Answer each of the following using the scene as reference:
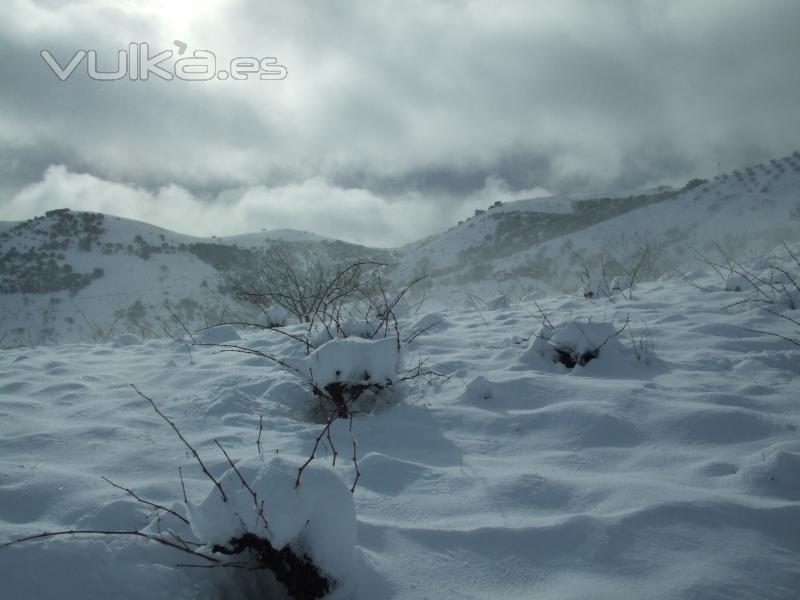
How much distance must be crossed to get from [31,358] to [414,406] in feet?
10.6

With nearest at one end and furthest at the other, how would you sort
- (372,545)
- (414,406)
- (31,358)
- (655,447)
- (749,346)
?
(372,545), (655,447), (414,406), (749,346), (31,358)

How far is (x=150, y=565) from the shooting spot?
0.90 meters

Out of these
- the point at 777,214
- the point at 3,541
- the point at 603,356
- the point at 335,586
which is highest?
the point at 777,214

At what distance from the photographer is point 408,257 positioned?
1358 inches

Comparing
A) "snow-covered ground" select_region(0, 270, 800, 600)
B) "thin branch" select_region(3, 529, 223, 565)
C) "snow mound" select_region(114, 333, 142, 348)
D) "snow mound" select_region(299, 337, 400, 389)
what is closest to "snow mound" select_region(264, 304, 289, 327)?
"snow mound" select_region(114, 333, 142, 348)

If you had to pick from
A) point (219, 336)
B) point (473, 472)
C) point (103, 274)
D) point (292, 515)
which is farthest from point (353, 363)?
point (103, 274)

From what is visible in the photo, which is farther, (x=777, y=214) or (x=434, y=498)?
(x=777, y=214)

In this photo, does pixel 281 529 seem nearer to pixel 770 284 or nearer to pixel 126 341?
pixel 770 284

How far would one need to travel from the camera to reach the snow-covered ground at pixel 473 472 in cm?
88

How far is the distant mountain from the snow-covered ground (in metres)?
11.2

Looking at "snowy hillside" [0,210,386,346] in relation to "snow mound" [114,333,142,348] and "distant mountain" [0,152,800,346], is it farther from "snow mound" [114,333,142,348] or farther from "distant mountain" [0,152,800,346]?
"snow mound" [114,333,142,348]

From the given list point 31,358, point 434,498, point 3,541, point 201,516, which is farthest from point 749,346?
point 31,358

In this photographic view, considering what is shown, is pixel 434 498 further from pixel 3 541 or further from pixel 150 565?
pixel 3 541

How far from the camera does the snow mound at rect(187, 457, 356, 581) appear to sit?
0.88 meters
